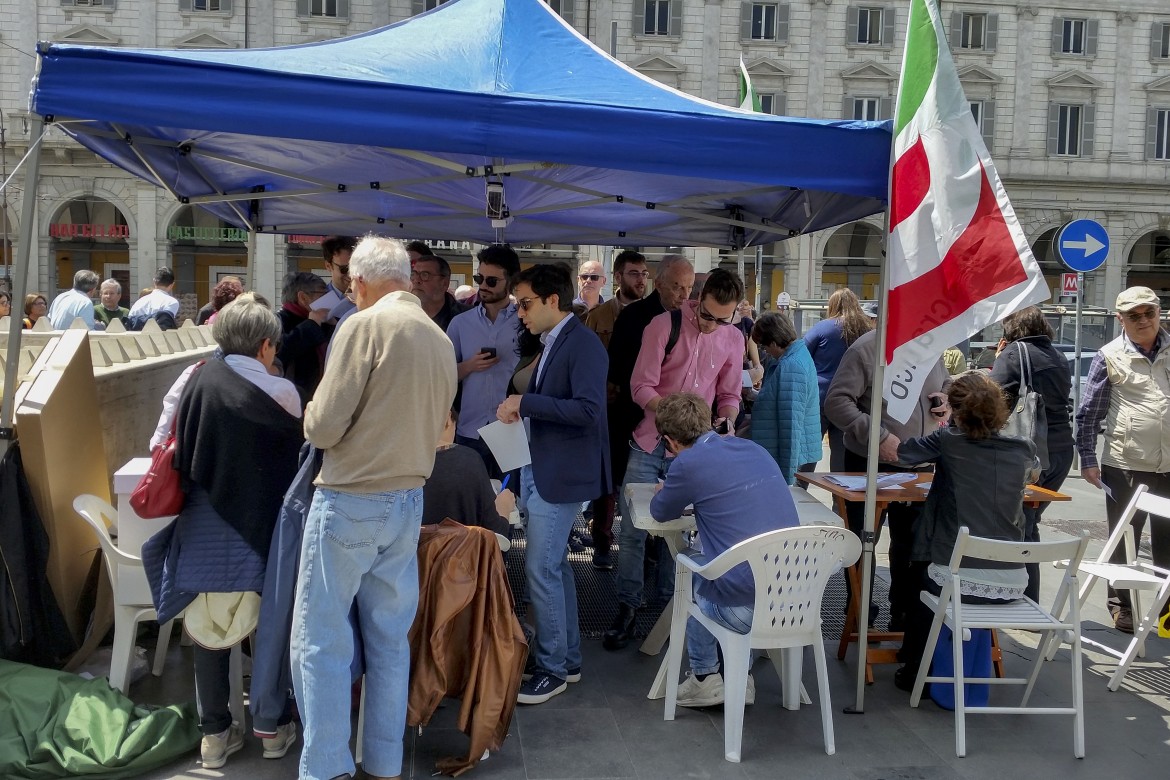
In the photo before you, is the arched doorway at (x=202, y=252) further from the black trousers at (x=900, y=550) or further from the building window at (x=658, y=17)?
the black trousers at (x=900, y=550)

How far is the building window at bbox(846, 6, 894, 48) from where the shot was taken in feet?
105

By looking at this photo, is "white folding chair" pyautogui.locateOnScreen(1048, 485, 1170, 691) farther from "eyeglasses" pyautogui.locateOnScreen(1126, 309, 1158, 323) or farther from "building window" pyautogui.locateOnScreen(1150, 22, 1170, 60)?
"building window" pyautogui.locateOnScreen(1150, 22, 1170, 60)

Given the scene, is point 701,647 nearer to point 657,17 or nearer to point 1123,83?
point 657,17

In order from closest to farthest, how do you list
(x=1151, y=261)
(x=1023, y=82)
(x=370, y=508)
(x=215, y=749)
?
(x=370, y=508) < (x=215, y=749) < (x=1023, y=82) < (x=1151, y=261)

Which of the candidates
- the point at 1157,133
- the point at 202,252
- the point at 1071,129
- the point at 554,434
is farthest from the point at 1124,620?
the point at 1157,133

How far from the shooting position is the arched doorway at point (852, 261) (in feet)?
111

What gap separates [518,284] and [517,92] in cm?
78

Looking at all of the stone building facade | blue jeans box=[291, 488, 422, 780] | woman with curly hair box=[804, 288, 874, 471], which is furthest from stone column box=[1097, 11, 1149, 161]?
blue jeans box=[291, 488, 422, 780]

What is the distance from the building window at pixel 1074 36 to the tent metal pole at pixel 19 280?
3599cm

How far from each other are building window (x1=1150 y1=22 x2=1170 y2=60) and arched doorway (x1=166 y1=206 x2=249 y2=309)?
31681mm

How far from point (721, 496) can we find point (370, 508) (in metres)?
1.37

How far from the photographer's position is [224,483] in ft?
10.6

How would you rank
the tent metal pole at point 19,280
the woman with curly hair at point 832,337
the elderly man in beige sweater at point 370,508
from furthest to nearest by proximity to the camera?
the woman with curly hair at point 832,337 < the tent metal pole at point 19,280 < the elderly man in beige sweater at point 370,508

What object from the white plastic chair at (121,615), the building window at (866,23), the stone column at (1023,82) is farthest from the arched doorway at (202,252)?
the white plastic chair at (121,615)
